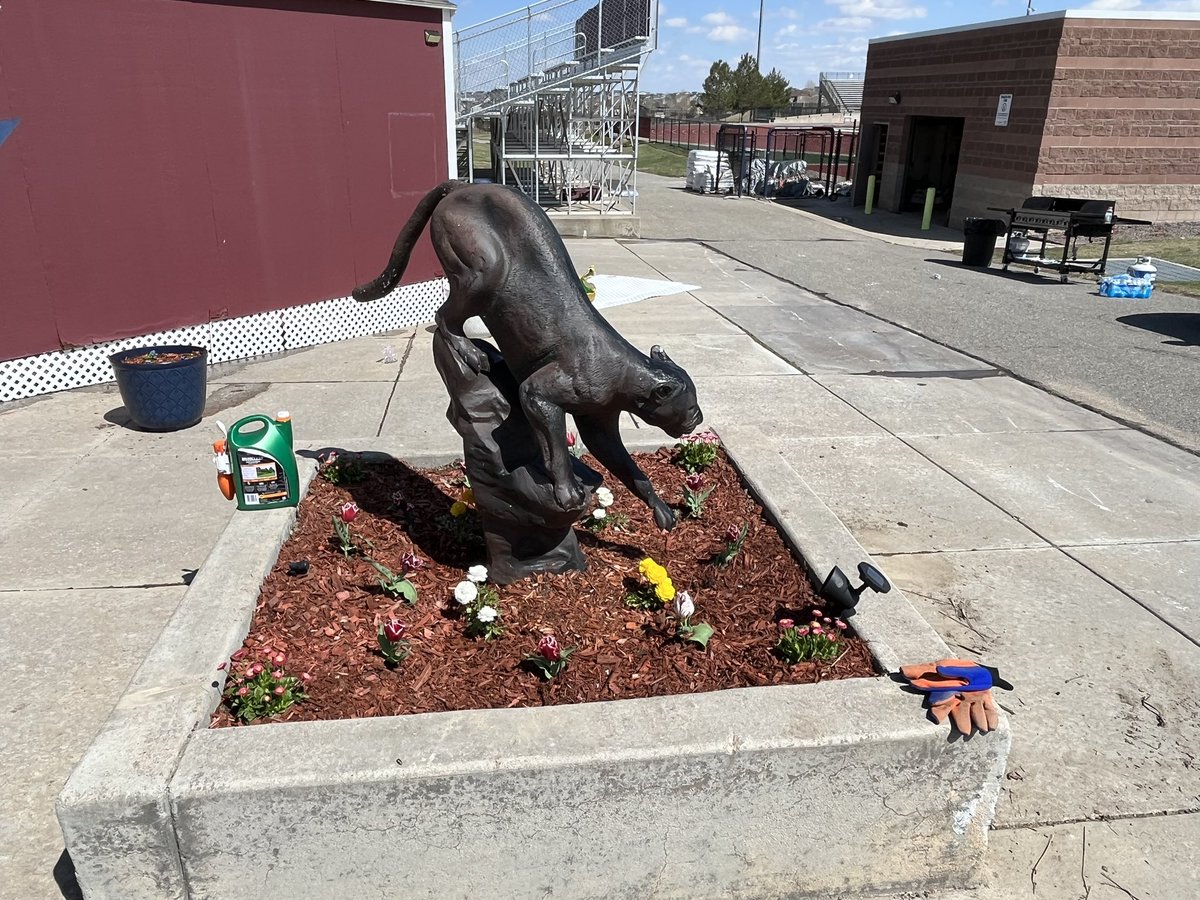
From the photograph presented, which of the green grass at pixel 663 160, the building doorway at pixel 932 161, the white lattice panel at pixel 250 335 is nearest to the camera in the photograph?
the white lattice panel at pixel 250 335

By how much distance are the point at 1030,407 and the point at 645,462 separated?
4314mm

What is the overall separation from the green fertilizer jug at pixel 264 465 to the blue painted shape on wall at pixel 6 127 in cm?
455

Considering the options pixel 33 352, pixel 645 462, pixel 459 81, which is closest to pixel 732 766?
pixel 645 462

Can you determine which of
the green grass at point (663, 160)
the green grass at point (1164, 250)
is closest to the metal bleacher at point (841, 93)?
the green grass at point (663, 160)

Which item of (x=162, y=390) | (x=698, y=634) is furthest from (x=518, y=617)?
(x=162, y=390)

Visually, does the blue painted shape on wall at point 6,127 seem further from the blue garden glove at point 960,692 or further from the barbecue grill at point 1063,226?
the barbecue grill at point 1063,226

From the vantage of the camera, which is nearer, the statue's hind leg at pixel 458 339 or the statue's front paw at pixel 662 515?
the statue's hind leg at pixel 458 339

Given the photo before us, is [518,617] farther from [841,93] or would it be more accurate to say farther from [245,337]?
[841,93]

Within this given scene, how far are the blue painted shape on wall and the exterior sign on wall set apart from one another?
1876 centimetres

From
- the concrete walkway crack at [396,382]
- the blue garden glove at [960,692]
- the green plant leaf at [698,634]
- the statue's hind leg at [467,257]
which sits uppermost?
the statue's hind leg at [467,257]

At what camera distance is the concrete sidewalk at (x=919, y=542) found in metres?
3.04

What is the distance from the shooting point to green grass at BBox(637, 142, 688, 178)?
3784 centimetres

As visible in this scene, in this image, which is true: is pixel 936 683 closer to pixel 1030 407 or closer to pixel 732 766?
pixel 732 766

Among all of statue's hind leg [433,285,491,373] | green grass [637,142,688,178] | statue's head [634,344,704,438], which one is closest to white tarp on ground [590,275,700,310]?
statue's hind leg [433,285,491,373]
